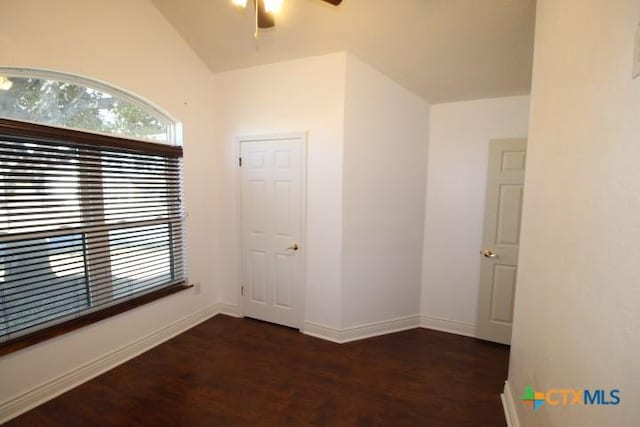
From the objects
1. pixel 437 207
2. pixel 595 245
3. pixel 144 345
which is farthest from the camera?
pixel 437 207

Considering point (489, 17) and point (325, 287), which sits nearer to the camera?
point (489, 17)

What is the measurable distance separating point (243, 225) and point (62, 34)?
83.3 inches

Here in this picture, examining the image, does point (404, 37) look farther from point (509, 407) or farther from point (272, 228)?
point (509, 407)

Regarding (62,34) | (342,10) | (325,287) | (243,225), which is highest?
(342,10)

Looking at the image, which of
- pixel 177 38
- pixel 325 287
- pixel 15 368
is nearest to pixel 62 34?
pixel 177 38

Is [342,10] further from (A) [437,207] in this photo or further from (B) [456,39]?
(A) [437,207]

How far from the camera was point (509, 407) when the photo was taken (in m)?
2.00

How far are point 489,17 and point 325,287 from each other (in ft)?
8.53

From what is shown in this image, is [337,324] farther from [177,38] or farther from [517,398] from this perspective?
[177,38]

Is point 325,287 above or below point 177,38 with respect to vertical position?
below

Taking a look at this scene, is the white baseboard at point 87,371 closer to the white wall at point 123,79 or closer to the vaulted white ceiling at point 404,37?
the white wall at point 123,79

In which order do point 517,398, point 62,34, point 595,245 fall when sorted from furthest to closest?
point 62,34, point 517,398, point 595,245

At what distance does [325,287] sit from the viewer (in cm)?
295

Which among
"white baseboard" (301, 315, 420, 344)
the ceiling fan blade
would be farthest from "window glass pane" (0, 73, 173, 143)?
"white baseboard" (301, 315, 420, 344)
